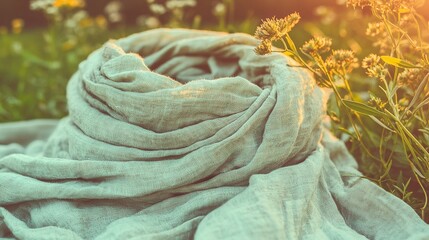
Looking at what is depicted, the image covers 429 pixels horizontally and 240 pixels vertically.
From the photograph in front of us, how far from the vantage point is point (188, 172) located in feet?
4.27

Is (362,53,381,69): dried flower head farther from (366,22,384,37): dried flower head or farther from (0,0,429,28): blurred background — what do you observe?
(0,0,429,28): blurred background

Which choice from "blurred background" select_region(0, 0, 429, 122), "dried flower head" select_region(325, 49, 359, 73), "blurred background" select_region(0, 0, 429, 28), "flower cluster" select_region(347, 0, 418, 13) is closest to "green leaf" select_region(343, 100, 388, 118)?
"dried flower head" select_region(325, 49, 359, 73)

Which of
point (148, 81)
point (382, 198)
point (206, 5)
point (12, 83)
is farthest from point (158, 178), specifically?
point (206, 5)

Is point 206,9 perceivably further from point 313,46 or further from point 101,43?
point 313,46

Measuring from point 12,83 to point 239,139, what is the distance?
6.15 feet

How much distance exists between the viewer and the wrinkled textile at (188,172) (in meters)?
1.29

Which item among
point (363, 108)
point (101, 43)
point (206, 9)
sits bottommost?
point (206, 9)

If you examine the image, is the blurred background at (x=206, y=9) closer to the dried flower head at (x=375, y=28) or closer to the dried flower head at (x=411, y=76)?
the dried flower head at (x=375, y=28)

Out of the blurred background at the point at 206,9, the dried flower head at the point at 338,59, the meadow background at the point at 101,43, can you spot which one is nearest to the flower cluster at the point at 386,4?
the dried flower head at the point at 338,59

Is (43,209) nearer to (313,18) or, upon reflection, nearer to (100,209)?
(100,209)

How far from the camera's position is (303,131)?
1.38 m

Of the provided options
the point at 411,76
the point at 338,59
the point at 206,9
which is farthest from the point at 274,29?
the point at 206,9

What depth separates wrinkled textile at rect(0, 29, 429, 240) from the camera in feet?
4.22

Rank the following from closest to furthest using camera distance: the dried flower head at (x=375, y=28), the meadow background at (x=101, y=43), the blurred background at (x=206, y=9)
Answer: the dried flower head at (x=375, y=28), the meadow background at (x=101, y=43), the blurred background at (x=206, y=9)
